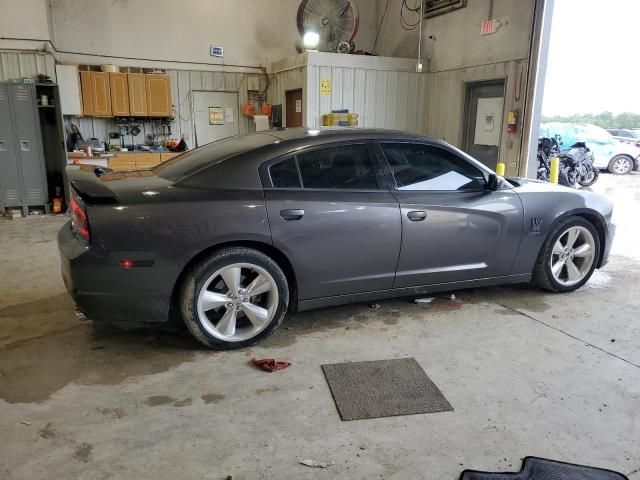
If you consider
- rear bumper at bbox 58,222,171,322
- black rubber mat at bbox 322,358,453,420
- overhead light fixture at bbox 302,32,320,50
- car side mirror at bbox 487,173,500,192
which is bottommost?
black rubber mat at bbox 322,358,453,420

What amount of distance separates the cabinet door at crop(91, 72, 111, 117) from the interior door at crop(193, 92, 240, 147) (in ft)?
5.02

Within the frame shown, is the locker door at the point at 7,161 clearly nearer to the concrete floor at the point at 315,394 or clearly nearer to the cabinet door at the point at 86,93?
the cabinet door at the point at 86,93

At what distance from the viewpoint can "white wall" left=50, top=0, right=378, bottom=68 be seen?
8016 mm

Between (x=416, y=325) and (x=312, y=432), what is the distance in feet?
4.56

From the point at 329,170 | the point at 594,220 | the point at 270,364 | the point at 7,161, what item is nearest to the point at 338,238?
the point at 329,170

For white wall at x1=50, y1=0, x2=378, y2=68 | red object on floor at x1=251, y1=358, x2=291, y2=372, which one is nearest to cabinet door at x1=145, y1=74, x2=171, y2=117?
white wall at x1=50, y1=0, x2=378, y2=68

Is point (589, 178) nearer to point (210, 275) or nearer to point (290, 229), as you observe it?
point (290, 229)

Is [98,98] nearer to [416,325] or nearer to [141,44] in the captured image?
[141,44]

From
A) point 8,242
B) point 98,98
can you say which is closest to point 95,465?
point 8,242

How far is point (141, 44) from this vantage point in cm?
842

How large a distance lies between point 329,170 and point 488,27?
209 inches

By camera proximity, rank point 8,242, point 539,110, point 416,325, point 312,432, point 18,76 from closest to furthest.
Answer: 1. point 312,432
2. point 416,325
3. point 8,242
4. point 539,110
5. point 18,76

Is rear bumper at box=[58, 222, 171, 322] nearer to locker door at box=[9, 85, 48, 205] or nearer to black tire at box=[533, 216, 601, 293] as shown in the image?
black tire at box=[533, 216, 601, 293]

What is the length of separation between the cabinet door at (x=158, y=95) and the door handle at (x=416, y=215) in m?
6.29
